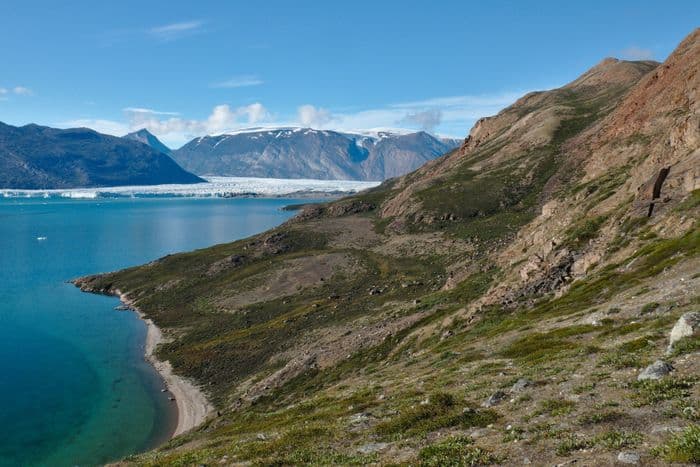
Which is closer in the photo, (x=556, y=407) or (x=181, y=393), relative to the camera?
(x=556, y=407)

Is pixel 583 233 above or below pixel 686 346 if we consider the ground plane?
above

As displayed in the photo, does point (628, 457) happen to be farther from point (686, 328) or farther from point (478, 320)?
point (478, 320)

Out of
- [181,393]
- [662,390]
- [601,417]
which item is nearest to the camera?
[601,417]

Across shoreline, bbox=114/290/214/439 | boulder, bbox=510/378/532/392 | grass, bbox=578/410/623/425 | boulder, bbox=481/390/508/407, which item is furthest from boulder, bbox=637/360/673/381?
shoreline, bbox=114/290/214/439

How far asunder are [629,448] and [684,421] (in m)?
2.65

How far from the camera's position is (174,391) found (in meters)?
79.2

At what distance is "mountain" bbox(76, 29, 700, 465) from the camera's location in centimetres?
1872

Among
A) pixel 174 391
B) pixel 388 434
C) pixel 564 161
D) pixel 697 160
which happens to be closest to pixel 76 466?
pixel 174 391

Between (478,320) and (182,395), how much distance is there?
49242 millimetres

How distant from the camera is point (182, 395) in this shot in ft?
254

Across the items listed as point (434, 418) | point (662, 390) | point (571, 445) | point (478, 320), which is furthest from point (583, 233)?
point (571, 445)

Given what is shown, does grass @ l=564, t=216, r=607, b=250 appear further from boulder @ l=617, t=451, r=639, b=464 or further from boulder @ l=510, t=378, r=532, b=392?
boulder @ l=617, t=451, r=639, b=464

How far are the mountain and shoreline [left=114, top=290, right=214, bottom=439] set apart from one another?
7.55 feet

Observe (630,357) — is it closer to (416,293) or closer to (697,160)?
(697,160)
